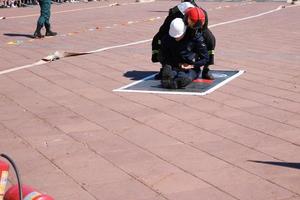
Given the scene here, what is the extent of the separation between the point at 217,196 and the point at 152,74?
4.64m

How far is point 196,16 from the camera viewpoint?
7.18 m

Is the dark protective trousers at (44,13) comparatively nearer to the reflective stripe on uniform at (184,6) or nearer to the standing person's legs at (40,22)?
the standing person's legs at (40,22)

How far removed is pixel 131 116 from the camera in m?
6.13

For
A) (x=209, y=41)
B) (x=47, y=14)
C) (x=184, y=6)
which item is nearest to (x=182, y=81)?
(x=209, y=41)

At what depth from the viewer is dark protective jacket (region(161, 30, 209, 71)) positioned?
744 cm

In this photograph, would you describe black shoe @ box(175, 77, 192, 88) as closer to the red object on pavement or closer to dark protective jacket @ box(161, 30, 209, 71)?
dark protective jacket @ box(161, 30, 209, 71)

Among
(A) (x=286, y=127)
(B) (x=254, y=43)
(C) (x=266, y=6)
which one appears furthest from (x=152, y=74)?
(C) (x=266, y=6)

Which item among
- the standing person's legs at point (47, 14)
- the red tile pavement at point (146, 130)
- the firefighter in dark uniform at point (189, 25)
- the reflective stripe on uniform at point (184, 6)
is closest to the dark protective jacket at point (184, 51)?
the firefighter in dark uniform at point (189, 25)

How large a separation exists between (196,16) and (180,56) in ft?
2.02

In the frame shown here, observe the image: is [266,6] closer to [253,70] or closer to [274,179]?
[253,70]

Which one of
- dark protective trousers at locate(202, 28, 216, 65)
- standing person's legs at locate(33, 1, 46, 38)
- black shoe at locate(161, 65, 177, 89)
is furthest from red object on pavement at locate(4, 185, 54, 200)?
standing person's legs at locate(33, 1, 46, 38)

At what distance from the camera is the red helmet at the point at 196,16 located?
7173 millimetres

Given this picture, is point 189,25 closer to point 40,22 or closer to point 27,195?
point 27,195

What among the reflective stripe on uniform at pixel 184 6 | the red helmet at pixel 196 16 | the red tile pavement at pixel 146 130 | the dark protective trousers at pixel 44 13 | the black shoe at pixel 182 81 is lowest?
the red tile pavement at pixel 146 130
